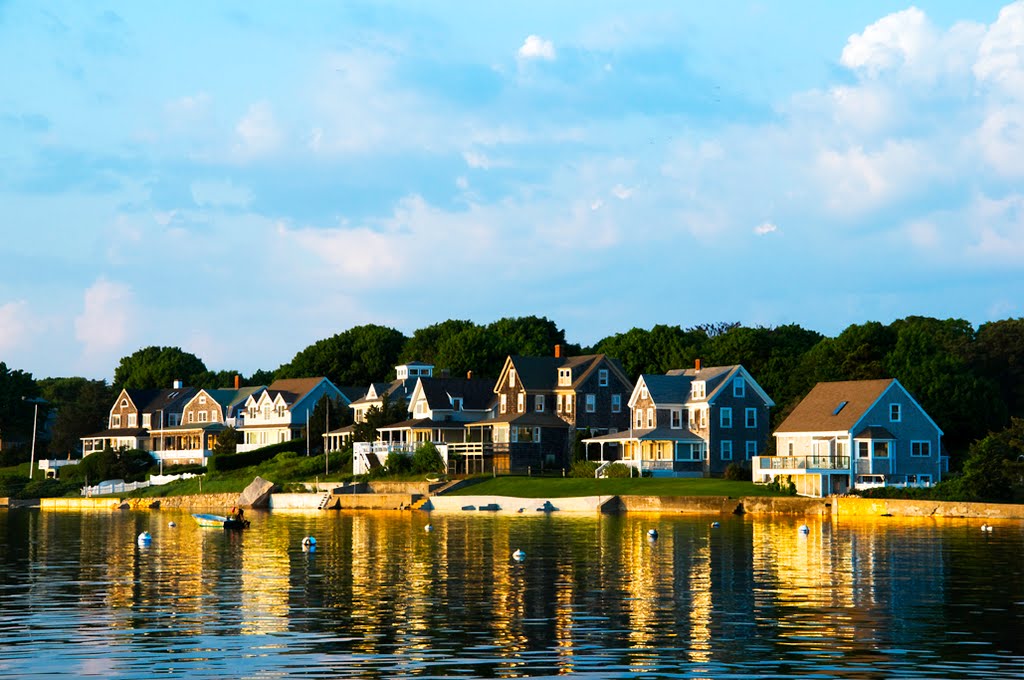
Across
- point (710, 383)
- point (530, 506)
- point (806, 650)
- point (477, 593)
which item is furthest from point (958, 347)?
point (806, 650)

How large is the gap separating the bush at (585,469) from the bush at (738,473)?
1074 cm

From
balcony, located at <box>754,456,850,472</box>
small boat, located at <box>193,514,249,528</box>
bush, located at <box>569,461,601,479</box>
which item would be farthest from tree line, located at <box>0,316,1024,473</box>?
small boat, located at <box>193,514,249,528</box>

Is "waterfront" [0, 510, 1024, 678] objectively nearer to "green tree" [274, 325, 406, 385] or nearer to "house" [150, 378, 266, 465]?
"house" [150, 378, 266, 465]

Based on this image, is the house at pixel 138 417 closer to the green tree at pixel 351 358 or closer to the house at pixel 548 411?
the green tree at pixel 351 358

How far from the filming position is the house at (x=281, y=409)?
15088cm

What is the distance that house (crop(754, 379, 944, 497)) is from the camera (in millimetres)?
95125

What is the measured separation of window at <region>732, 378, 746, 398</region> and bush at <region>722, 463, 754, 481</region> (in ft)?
36.2

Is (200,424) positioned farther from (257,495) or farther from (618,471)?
(618,471)

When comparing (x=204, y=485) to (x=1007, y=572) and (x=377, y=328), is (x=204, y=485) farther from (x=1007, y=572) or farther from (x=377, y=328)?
(x=1007, y=572)

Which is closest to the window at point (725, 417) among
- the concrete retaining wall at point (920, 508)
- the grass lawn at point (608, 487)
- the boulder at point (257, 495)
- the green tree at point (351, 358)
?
the grass lawn at point (608, 487)

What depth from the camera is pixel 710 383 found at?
114250mm

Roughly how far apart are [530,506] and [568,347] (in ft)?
250

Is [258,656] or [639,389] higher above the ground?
[639,389]

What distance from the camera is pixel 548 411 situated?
125938 millimetres
